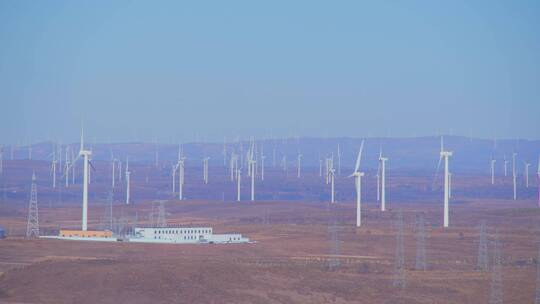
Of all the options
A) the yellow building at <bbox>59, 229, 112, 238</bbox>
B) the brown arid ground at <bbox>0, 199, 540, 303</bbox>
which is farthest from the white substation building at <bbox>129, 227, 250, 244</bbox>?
the brown arid ground at <bbox>0, 199, 540, 303</bbox>

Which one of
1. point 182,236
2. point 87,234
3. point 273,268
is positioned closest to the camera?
point 273,268

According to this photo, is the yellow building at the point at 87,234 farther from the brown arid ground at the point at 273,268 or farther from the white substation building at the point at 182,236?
the brown arid ground at the point at 273,268

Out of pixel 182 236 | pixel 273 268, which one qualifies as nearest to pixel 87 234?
pixel 182 236

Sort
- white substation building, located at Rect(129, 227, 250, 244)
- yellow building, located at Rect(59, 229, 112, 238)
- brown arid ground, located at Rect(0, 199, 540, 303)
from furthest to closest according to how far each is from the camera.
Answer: yellow building, located at Rect(59, 229, 112, 238)
white substation building, located at Rect(129, 227, 250, 244)
brown arid ground, located at Rect(0, 199, 540, 303)

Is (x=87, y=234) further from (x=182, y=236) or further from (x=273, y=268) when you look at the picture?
(x=273, y=268)

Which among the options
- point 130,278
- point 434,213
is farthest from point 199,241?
point 434,213

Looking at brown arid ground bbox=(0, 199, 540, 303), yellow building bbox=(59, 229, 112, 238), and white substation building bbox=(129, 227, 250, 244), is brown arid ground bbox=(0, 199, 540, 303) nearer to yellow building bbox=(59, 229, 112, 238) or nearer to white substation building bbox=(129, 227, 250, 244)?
white substation building bbox=(129, 227, 250, 244)

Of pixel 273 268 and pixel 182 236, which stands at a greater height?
pixel 182 236

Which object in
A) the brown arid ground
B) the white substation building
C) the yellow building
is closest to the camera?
the brown arid ground

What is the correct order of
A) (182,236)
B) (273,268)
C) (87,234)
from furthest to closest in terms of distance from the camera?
(182,236), (87,234), (273,268)
